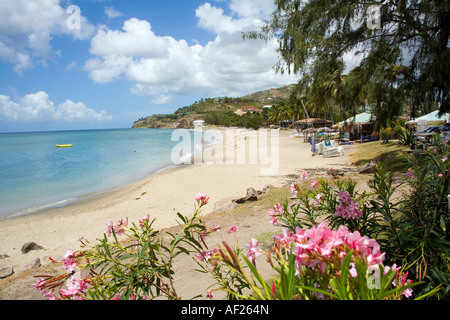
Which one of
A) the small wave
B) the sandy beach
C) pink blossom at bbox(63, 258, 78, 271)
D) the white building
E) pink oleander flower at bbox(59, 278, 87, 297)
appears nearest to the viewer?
pink oleander flower at bbox(59, 278, 87, 297)

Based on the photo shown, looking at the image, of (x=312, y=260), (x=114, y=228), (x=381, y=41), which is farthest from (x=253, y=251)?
(x=381, y=41)

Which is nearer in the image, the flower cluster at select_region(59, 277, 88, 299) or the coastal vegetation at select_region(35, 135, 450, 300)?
the coastal vegetation at select_region(35, 135, 450, 300)

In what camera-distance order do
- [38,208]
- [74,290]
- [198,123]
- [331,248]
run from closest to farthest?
[331,248] < [74,290] < [38,208] < [198,123]

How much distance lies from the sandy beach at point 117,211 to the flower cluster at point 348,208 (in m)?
2.91

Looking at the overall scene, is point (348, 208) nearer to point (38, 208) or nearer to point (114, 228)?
point (114, 228)

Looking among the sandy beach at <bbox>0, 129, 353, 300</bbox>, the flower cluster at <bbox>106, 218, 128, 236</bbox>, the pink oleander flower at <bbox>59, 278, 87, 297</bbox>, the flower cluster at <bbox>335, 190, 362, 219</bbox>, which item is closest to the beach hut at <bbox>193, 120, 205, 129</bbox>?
the sandy beach at <bbox>0, 129, 353, 300</bbox>

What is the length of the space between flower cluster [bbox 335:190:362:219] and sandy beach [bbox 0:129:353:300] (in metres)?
2.91

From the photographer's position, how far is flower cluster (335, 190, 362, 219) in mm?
1644

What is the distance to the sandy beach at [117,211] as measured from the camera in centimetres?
664

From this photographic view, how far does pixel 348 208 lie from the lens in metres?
1.67

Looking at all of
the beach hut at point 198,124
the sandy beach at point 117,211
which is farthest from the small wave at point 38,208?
the beach hut at point 198,124

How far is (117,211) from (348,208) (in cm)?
996

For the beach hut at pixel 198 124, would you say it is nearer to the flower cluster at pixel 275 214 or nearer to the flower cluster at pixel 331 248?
the flower cluster at pixel 275 214

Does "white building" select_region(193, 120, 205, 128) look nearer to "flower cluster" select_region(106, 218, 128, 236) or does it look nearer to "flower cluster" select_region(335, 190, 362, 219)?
"flower cluster" select_region(106, 218, 128, 236)
